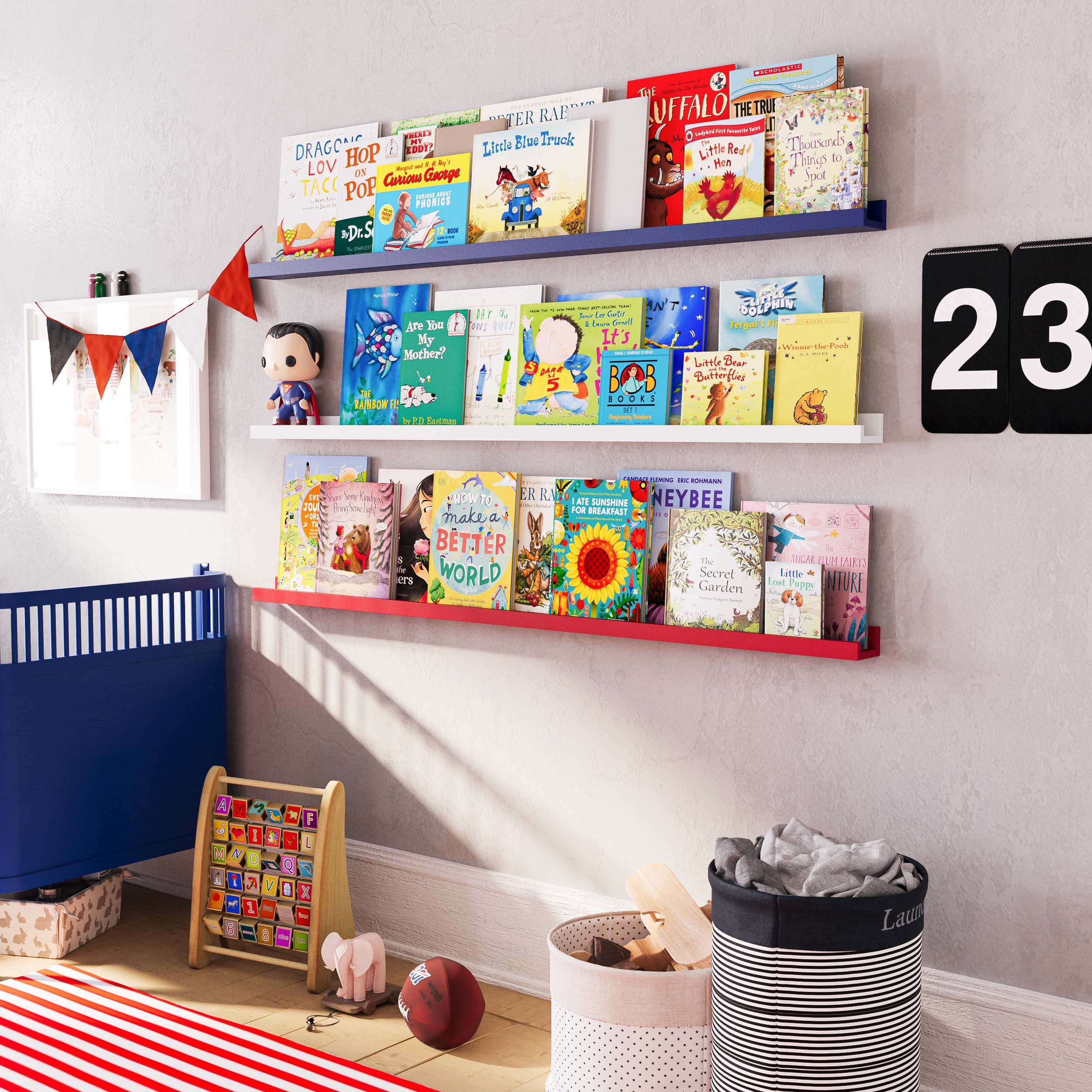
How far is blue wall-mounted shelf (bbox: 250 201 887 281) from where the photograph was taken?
206 cm

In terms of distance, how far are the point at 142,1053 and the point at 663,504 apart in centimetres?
142

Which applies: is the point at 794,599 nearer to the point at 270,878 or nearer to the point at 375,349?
the point at 375,349

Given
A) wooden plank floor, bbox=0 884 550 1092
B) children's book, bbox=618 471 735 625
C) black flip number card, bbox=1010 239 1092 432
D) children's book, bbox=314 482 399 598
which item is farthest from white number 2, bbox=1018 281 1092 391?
wooden plank floor, bbox=0 884 550 1092

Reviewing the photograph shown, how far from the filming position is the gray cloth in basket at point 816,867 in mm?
1795

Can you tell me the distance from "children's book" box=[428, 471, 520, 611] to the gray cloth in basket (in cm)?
79

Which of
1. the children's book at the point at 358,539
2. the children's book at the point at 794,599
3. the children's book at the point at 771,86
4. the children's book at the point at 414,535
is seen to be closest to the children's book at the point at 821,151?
the children's book at the point at 771,86

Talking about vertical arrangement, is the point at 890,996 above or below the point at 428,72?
below

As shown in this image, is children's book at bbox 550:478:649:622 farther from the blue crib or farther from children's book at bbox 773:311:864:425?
the blue crib

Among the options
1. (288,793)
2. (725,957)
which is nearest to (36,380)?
(288,793)

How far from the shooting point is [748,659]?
227 cm

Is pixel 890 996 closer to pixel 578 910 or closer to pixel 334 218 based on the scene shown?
pixel 578 910

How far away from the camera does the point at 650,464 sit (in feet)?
→ 7.78

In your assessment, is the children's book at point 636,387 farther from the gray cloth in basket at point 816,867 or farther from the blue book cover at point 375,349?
the gray cloth in basket at point 816,867

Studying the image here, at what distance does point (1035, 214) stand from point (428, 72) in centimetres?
136
